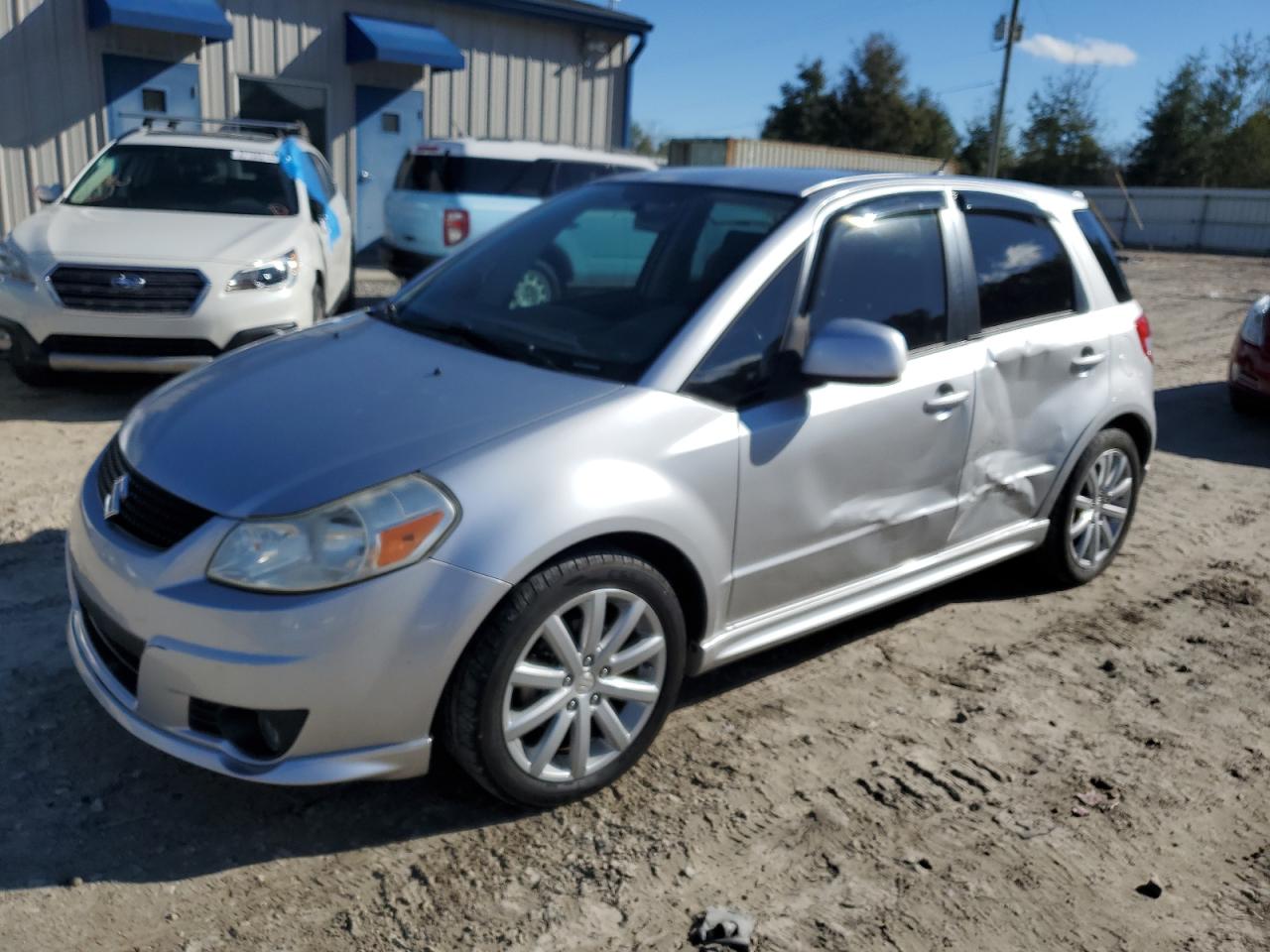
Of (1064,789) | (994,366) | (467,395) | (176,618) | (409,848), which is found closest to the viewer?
(176,618)

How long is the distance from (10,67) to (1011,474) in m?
12.7

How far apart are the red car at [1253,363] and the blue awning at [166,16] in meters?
11.2

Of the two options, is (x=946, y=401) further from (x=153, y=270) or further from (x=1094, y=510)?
(x=153, y=270)

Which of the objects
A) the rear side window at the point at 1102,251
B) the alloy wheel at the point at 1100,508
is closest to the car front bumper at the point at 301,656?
the alloy wheel at the point at 1100,508

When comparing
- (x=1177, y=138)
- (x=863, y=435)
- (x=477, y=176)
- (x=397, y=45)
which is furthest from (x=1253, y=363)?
(x=1177, y=138)

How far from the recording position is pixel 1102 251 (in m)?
4.78

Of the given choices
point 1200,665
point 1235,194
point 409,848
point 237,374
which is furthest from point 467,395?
point 1235,194

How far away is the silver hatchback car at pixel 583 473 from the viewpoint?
2.65 m

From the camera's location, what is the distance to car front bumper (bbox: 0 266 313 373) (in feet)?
21.7

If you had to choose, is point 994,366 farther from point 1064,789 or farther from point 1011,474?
point 1064,789

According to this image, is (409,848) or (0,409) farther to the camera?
(0,409)

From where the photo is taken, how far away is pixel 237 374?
136 inches

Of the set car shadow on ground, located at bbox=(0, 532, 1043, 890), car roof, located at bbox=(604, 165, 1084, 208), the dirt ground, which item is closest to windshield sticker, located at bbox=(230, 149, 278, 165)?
the dirt ground

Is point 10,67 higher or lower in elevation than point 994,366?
higher
